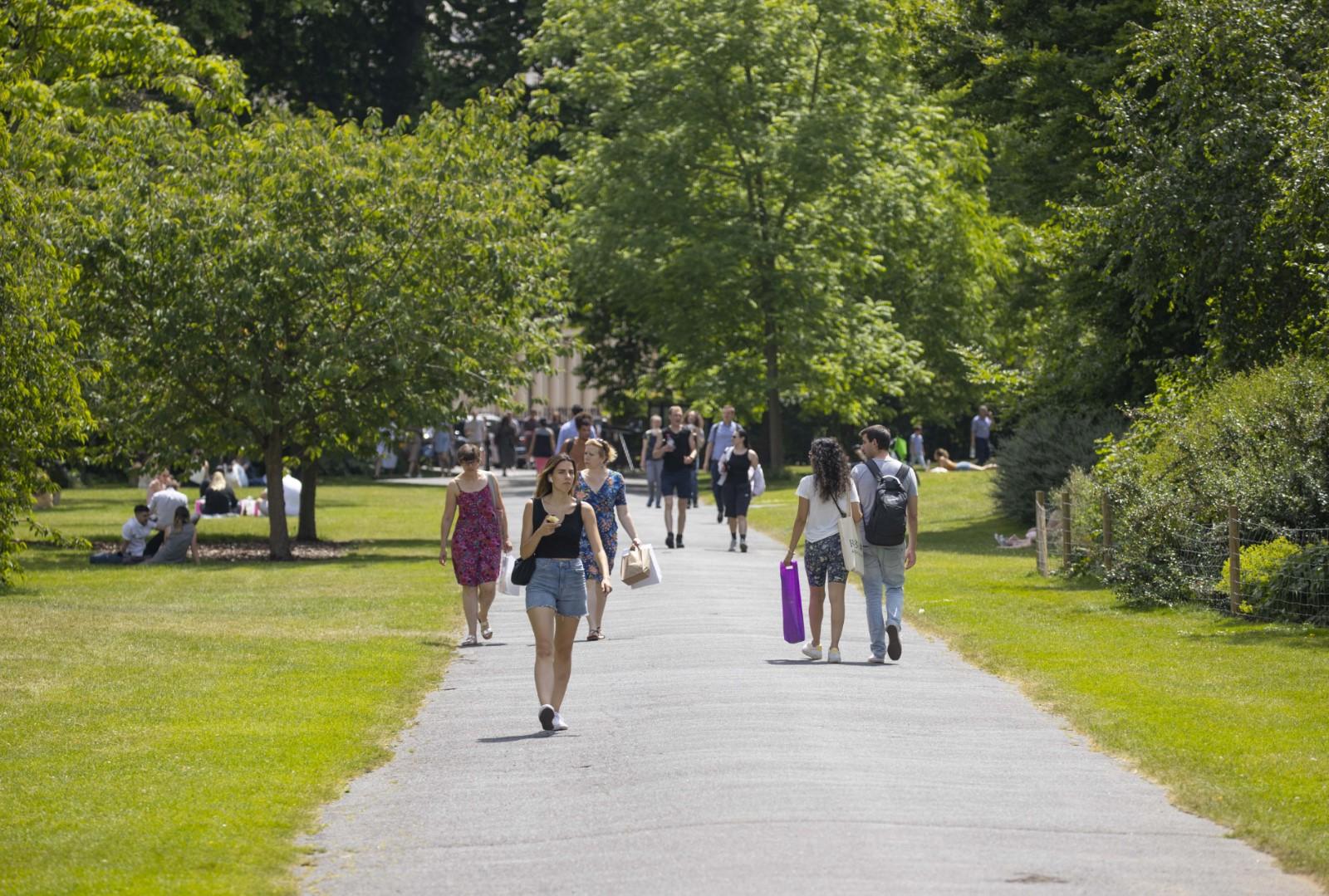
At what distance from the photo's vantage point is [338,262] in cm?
2700

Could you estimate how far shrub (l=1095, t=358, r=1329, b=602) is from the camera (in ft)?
63.8

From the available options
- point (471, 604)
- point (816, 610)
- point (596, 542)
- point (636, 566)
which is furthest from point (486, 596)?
point (596, 542)

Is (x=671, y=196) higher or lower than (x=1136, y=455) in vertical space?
higher

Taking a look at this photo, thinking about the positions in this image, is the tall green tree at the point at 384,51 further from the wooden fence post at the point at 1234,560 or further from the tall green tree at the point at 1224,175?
the wooden fence post at the point at 1234,560

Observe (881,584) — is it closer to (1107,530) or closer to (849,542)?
(849,542)

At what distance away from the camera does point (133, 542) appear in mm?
27172

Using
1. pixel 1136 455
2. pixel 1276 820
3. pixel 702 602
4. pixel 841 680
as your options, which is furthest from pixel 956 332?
pixel 1276 820

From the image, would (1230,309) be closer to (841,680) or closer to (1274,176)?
(1274,176)

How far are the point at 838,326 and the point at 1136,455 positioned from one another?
25.2 meters

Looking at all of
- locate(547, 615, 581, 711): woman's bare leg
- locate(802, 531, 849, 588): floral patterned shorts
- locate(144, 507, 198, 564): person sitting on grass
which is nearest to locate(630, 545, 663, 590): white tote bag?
locate(802, 531, 849, 588): floral patterned shorts

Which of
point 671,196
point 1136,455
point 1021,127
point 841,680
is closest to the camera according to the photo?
point 841,680

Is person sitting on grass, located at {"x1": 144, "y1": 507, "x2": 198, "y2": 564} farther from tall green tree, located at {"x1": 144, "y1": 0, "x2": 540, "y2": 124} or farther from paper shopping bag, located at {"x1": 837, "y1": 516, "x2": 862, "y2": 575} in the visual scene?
tall green tree, located at {"x1": 144, "y1": 0, "x2": 540, "y2": 124}

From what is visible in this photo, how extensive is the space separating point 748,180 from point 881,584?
33.4 meters

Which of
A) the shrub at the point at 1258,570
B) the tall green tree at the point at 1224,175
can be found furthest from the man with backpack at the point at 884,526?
the tall green tree at the point at 1224,175
